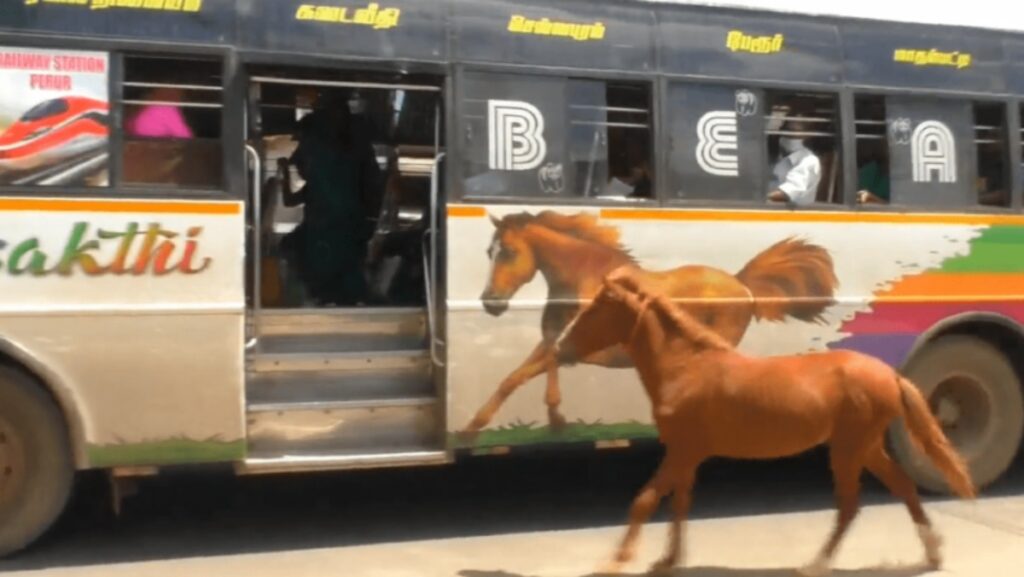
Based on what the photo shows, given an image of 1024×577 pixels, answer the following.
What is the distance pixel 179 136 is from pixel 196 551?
2.18m

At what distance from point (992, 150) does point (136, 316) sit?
5.36m

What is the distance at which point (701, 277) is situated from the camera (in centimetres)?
725

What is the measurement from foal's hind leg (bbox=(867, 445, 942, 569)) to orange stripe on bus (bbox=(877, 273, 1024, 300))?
5.93ft

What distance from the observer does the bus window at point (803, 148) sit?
7.50 m

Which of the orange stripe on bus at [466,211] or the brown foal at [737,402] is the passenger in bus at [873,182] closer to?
the brown foal at [737,402]

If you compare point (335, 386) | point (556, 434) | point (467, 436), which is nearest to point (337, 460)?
Answer: point (335, 386)

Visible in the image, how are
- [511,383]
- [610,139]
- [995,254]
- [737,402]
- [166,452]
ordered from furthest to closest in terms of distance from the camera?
1. [995,254]
2. [610,139]
3. [511,383]
4. [166,452]
5. [737,402]

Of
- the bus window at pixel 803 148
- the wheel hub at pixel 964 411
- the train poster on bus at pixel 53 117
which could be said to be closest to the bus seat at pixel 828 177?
the bus window at pixel 803 148

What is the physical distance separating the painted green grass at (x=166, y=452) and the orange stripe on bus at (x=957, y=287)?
155 inches

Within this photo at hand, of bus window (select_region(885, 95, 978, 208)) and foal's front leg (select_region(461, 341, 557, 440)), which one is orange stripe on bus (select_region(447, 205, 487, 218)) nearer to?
foal's front leg (select_region(461, 341, 557, 440))

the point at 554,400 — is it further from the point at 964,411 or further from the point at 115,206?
the point at 964,411

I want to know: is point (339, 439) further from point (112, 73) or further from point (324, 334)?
point (112, 73)

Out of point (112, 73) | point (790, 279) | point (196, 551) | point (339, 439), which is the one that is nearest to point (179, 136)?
point (112, 73)

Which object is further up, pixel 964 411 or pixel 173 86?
pixel 173 86
